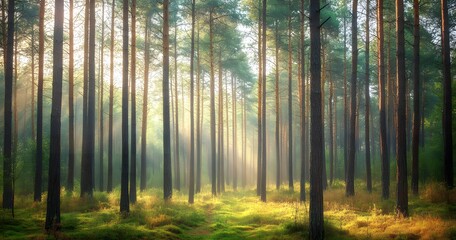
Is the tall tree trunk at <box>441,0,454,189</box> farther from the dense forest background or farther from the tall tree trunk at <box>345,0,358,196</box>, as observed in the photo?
the tall tree trunk at <box>345,0,358,196</box>

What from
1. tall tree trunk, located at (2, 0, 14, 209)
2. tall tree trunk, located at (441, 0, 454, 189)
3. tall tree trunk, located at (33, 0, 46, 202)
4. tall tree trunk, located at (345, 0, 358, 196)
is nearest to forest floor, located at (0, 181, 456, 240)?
tall tree trunk, located at (441, 0, 454, 189)

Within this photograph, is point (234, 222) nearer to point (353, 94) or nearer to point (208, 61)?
point (353, 94)

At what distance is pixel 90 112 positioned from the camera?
54.6 feet

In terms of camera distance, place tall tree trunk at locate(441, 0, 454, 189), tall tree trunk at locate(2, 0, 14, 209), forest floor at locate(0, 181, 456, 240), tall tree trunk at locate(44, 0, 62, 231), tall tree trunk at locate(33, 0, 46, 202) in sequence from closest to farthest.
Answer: forest floor at locate(0, 181, 456, 240) < tall tree trunk at locate(44, 0, 62, 231) < tall tree trunk at locate(2, 0, 14, 209) < tall tree trunk at locate(33, 0, 46, 202) < tall tree trunk at locate(441, 0, 454, 189)

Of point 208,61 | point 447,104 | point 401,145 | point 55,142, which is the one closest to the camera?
point 55,142

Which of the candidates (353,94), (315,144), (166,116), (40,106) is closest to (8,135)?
(40,106)

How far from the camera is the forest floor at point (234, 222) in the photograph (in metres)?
9.38

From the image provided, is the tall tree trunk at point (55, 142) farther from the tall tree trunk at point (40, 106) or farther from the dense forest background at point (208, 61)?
the tall tree trunk at point (40, 106)

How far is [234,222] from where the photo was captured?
14.1 metres

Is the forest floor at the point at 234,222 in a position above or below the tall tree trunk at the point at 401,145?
below

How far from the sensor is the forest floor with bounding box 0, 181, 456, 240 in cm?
938

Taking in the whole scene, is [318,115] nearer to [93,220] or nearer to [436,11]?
[93,220]

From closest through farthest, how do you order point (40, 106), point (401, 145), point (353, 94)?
point (401, 145) → point (40, 106) → point (353, 94)

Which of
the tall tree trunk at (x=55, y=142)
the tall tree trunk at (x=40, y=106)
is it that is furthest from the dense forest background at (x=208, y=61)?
the tall tree trunk at (x=55, y=142)
